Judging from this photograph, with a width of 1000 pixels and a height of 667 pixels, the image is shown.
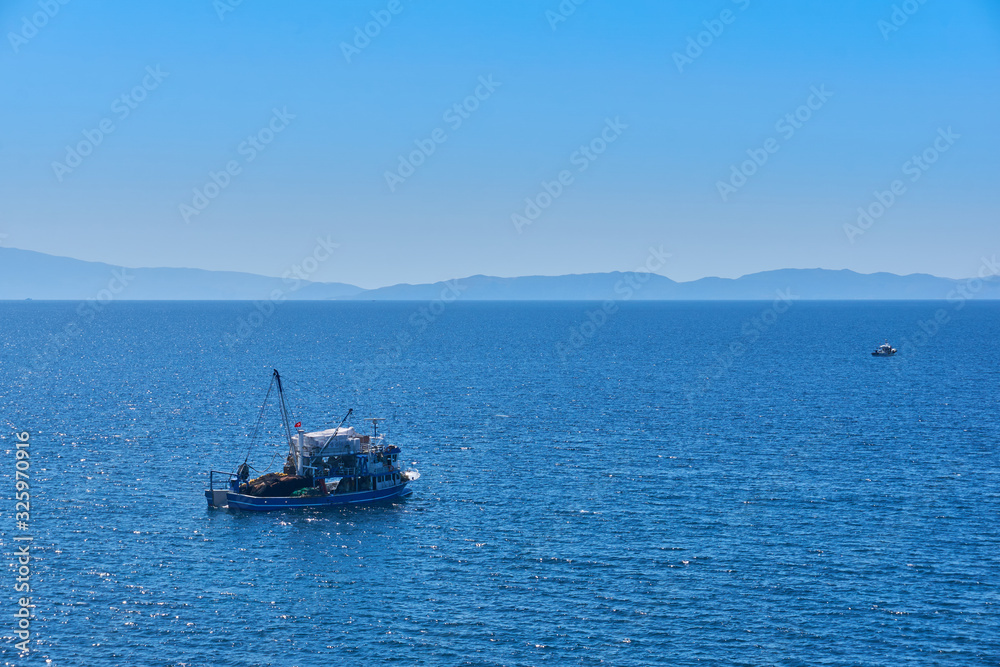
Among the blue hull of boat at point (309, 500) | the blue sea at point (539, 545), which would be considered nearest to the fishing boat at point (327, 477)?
the blue hull of boat at point (309, 500)

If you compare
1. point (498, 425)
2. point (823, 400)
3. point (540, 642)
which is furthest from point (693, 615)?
point (823, 400)

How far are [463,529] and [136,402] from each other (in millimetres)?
89179

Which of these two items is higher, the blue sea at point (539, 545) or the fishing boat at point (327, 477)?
the fishing boat at point (327, 477)

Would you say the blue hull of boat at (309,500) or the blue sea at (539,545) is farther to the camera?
the blue hull of boat at (309,500)

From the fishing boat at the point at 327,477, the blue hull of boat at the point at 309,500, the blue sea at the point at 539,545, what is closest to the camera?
the blue sea at the point at 539,545

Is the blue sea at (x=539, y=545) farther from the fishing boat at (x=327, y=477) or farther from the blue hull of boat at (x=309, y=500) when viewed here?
the fishing boat at (x=327, y=477)

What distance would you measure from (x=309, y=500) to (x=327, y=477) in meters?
3.84

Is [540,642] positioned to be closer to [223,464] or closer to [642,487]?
[642,487]

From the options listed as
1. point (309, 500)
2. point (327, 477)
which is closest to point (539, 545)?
point (309, 500)

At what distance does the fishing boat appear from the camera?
304 ft

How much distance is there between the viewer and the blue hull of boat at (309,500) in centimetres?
9081

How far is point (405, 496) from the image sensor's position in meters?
96.6

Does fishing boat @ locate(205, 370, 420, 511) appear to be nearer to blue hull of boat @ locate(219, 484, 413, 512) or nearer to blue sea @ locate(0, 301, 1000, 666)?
blue hull of boat @ locate(219, 484, 413, 512)

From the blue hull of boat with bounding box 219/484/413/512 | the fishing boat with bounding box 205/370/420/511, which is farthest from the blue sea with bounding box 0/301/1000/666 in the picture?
the fishing boat with bounding box 205/370/420/511
